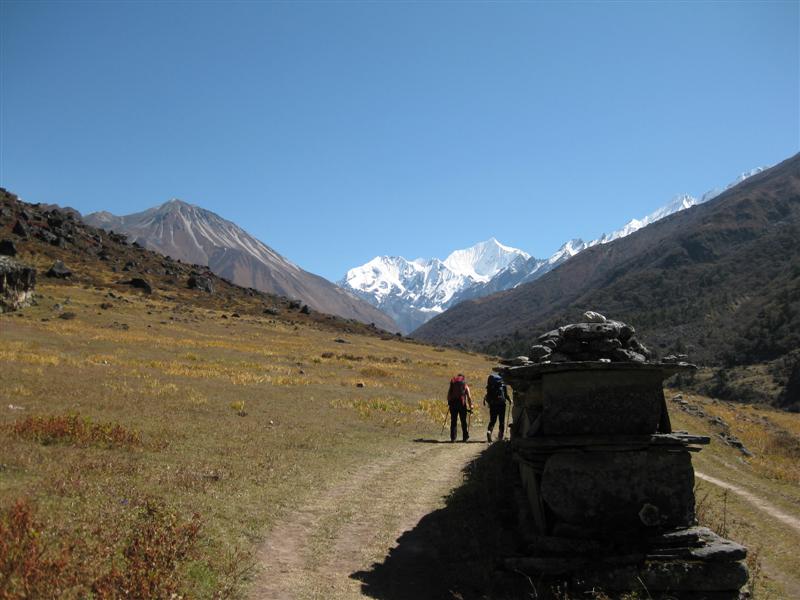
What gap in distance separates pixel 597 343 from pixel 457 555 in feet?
14.1

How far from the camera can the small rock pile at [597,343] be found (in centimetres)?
1045

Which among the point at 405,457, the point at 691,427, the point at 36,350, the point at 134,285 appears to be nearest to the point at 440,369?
the point at 691,427

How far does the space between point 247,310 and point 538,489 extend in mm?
93394

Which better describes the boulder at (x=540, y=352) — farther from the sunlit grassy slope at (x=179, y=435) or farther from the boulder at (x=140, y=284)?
the boulder at (x=140, y=284)

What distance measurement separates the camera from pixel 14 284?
2007 inches

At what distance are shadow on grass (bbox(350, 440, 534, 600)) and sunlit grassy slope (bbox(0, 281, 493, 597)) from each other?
7.53ft

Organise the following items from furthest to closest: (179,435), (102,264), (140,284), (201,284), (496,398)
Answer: (201,284) → (102,264) → (140,284) → (496,398) → (179,435)

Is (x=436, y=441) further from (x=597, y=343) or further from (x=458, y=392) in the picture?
(x=597, y=343)

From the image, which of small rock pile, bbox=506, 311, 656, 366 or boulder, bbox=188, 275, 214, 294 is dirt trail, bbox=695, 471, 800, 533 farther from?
boulder, bbox=188, 275, 214, 294

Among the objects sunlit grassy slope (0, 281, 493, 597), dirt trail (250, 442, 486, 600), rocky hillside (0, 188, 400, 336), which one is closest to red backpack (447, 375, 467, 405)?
sunlit grassy slope (0, 281, 493, 597)

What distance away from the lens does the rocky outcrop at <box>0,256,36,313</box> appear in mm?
49209

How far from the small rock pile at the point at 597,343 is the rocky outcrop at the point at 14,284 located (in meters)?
50.6

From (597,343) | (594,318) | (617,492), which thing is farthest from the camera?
(594,318)

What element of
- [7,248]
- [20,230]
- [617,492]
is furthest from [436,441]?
[20,230]
